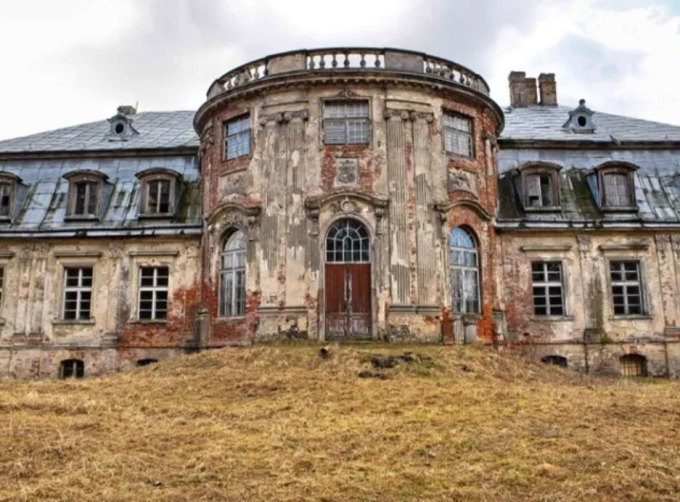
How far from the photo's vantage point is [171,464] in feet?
26.9

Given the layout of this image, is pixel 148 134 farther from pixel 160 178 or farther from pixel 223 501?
pixel 223 501

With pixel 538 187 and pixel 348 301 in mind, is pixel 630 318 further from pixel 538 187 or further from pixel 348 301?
pixel 348 301

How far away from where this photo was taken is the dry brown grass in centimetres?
727

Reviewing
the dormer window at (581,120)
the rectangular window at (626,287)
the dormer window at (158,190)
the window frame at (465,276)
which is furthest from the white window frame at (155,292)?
the dormer window at (581,120)

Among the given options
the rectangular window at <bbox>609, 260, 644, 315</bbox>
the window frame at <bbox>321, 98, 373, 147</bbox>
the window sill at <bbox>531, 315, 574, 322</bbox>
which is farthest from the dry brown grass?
the rectangular window at <bbox>609, 260, 644, 315</bbox>

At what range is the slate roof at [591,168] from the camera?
21547mm

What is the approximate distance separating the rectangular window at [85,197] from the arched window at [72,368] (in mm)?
4810

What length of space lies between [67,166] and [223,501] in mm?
19705

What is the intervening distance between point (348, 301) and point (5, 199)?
12.9m

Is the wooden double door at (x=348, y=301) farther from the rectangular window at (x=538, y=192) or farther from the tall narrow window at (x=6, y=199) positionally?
the tall narrow window at (x=6, y=199)

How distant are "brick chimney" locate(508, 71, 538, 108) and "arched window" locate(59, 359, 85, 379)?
63.8ft

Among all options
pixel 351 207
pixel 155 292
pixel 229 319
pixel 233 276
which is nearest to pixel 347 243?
pixel 351 207

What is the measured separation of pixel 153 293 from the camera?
21438 millimetres

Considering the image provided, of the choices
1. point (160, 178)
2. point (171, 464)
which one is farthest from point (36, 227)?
point (171, 464)
